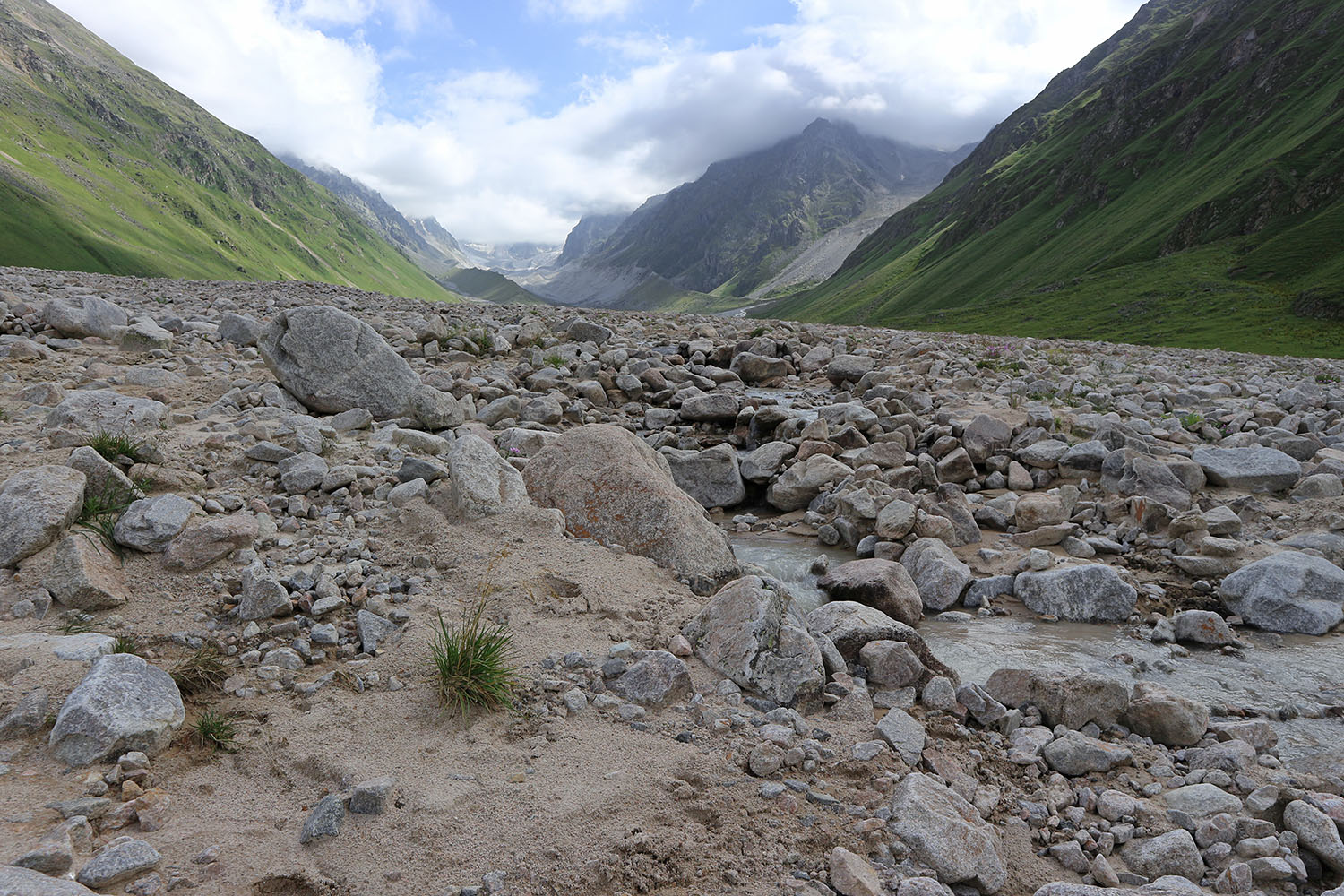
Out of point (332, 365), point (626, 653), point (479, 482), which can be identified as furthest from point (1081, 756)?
point (332, 365)

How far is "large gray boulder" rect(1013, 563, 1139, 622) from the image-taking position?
802cm

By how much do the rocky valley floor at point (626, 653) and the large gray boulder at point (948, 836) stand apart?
0.02 metres

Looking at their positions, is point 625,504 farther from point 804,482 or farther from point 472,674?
point 804,482

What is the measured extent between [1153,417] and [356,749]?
648 inches

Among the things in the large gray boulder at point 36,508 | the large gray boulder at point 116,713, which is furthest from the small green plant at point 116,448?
the large gray boulder at point 116,713

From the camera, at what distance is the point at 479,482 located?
794cm

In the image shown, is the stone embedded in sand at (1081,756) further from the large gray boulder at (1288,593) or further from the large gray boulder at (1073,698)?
the large gray boulder at (1288,593)

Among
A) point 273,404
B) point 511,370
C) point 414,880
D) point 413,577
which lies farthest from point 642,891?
point 511,370

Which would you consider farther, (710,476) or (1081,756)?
(710,476)

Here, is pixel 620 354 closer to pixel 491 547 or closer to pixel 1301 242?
pixel 491 547

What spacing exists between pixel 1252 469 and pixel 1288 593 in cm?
426

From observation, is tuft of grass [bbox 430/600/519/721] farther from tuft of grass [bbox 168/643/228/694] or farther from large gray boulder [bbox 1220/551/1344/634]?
large gray boulder [bbox 1220/551/1344/634]

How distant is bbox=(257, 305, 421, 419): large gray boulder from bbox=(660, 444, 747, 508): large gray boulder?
490cm

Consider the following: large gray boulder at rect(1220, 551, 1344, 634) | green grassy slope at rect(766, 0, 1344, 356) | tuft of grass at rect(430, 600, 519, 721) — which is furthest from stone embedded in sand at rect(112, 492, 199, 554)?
green grassy slope at rect(766, 0, 1344, 356)
